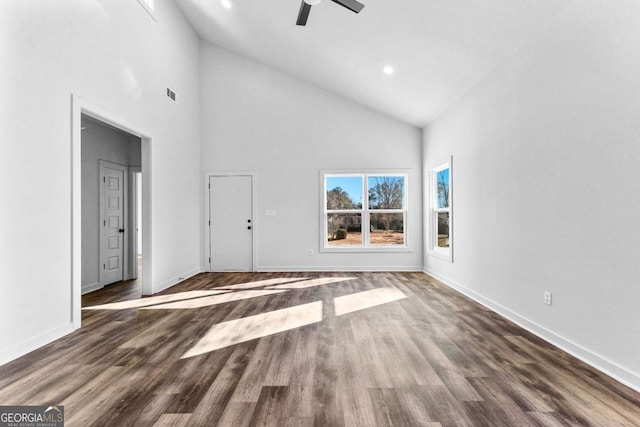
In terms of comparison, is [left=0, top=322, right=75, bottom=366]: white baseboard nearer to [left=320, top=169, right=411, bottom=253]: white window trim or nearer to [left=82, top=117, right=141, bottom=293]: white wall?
[left=82, top=117, right=141, bottom=293]: white wall

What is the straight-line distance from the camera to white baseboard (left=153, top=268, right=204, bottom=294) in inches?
189

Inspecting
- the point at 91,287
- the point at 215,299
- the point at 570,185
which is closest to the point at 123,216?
the point at 91,287

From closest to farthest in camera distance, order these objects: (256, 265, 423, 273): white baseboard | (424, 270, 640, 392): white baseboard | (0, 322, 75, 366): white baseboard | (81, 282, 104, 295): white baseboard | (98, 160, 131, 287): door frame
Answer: (424, 270, 640, 392): white baseboard, (0, 322, 75, 366): white baseboard, (81, 282, 104, 295): white baseboard, (98, 160, 131, 287): door frame, (256, 265, 423, 273): white baseboard

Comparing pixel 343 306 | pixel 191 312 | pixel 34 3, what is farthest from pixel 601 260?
pixel 34 3

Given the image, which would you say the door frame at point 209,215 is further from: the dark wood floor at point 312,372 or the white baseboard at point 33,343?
the white baseboard at point 33,343

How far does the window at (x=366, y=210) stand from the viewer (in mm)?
6637

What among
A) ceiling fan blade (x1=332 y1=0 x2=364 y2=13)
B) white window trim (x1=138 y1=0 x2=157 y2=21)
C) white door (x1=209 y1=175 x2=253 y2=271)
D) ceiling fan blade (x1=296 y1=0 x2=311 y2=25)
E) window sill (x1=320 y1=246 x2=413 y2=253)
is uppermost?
white window trim (x1=138 y1=0 x2=157 y2=21)

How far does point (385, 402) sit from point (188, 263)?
16.1ft

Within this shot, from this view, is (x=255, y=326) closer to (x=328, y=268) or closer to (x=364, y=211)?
(x=328, y=268)

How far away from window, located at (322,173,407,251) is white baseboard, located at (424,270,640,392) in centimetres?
268

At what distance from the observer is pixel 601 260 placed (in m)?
2.37

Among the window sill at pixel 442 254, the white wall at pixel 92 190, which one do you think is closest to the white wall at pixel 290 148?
the window sill at pixel 442 254

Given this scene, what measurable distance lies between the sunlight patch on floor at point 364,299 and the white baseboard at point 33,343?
261 cm

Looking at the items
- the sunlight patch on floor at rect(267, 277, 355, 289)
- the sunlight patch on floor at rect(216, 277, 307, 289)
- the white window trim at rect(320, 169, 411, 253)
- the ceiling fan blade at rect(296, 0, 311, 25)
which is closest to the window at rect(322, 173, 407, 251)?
the white window trim at rect(320, 169, 411, 253)
